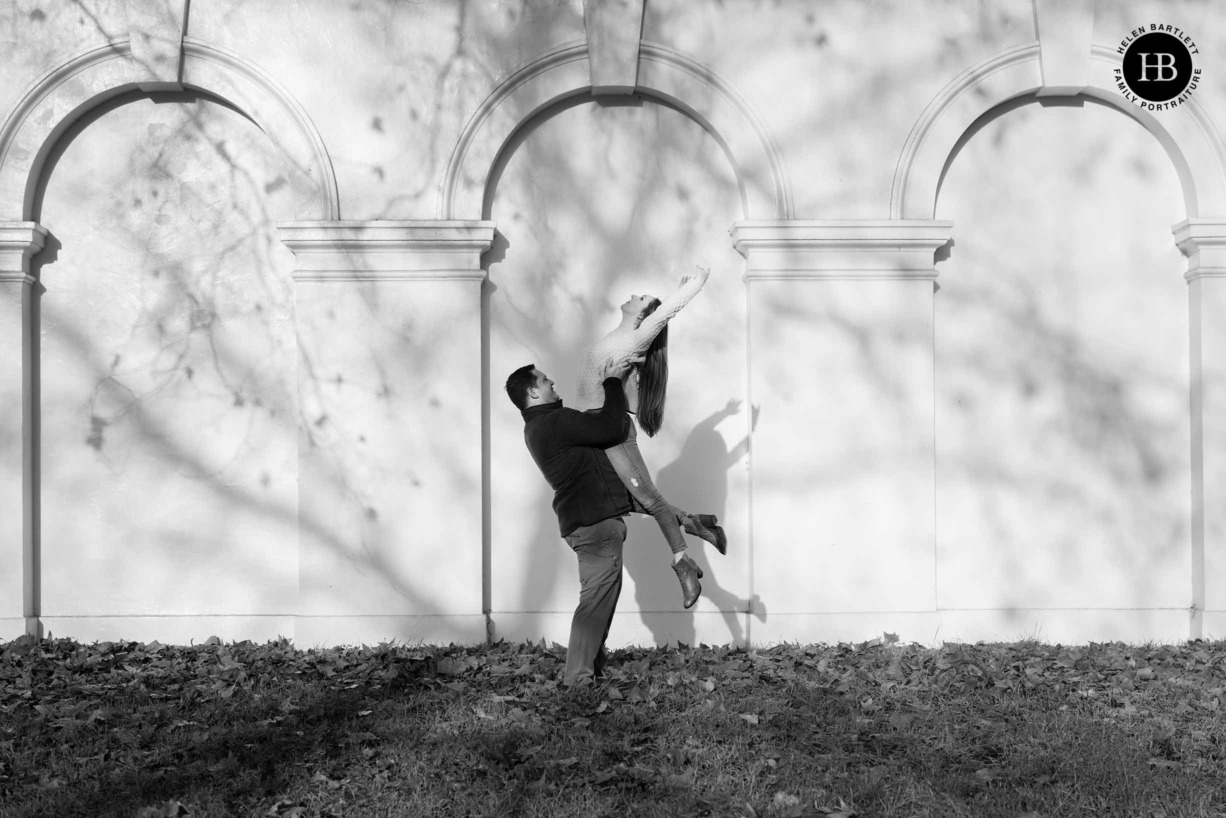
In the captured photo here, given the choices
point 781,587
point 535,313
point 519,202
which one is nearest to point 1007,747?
point 781,587

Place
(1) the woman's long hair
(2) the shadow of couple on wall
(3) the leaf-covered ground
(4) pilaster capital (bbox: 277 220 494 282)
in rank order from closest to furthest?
(3) the leaf-covered ground, (1) the woman's long hair, (4) pilaster capital (bbox: 277 220 494 282), (2) the shadow of couple on wall

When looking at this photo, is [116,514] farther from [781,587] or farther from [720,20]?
[720,20]

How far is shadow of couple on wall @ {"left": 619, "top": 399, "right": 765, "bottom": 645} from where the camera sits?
24.8 feet

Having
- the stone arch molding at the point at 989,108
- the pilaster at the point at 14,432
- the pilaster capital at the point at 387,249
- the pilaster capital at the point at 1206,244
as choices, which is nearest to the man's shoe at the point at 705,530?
the pilaster capital at the point at 387,249

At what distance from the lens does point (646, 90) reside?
24.6 ft

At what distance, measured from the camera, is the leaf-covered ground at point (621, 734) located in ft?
14.6

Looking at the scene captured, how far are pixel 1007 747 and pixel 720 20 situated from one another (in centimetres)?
499

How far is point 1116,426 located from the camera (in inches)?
302

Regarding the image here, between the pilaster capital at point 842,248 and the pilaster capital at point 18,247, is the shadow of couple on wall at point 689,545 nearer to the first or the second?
the pilaster capital at point 842,248

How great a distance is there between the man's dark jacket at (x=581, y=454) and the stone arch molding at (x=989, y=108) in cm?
296

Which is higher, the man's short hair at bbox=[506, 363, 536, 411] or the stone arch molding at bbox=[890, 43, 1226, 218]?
the stone arch molding at bbox=[890, 43, 1226, 218]

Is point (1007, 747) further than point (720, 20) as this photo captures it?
No

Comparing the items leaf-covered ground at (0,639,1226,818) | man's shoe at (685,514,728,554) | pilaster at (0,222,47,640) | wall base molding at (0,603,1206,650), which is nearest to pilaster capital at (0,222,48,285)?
pilaster at (0,222,47,640)
